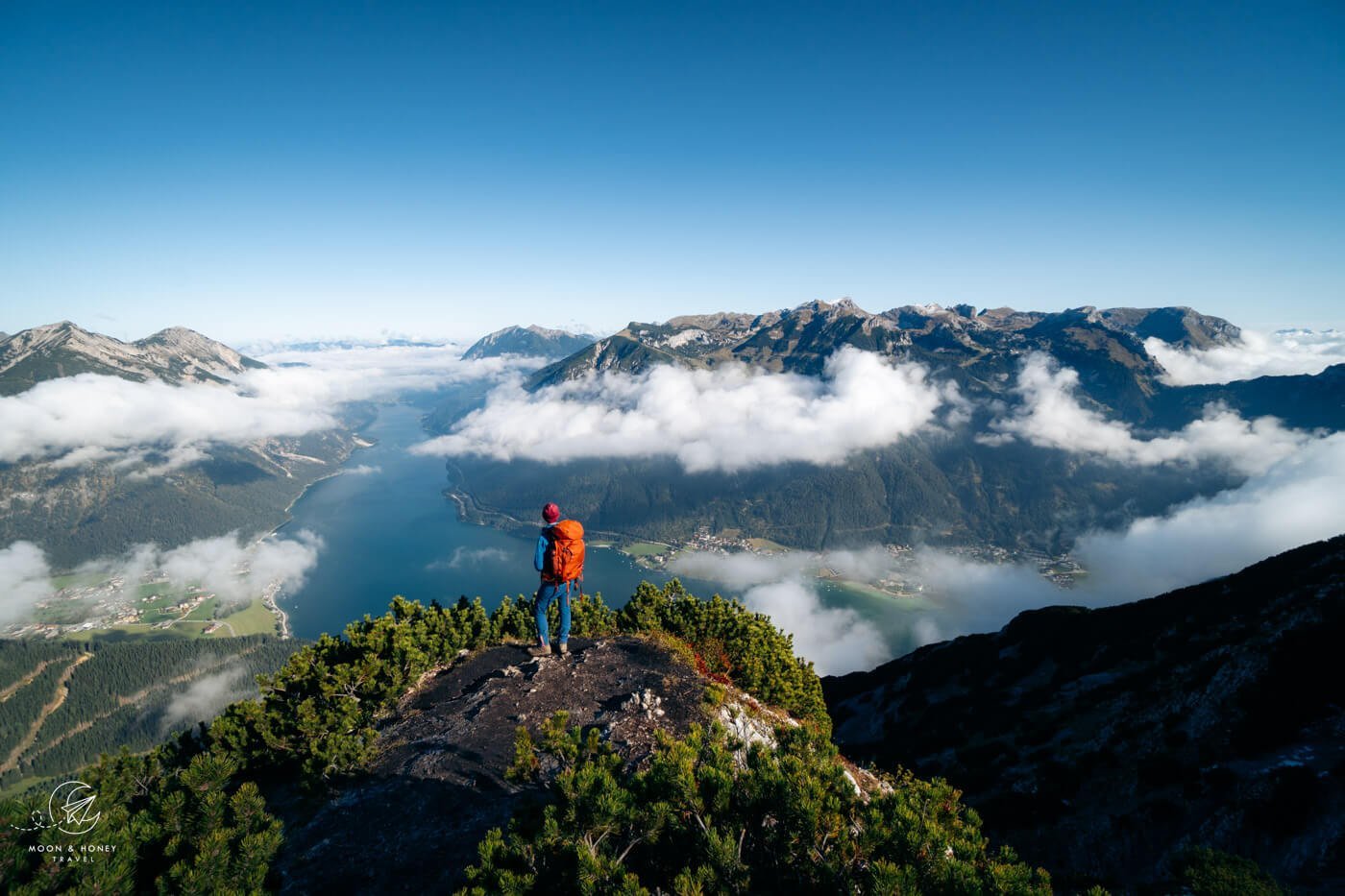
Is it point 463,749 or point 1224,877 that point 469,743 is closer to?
point 463,749

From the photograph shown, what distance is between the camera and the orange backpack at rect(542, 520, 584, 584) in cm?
1875

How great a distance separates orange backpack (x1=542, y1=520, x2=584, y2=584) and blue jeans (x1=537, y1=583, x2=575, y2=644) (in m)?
0.90

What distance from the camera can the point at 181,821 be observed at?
930 cm

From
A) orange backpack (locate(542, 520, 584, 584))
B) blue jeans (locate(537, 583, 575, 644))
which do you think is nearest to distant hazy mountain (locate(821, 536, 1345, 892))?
orange backpack (locate(542, 520, 584, 584))

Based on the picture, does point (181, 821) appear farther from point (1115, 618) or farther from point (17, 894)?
point (1115, 618)

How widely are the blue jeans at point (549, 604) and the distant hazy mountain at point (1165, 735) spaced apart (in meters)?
17.9

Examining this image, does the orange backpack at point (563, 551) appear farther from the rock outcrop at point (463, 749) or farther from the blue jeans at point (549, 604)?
the rock outcrop at point (463, 749)

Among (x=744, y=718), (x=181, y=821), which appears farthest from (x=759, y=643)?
(x=181, y=821)

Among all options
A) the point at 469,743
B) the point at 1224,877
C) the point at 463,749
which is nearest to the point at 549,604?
the point at 469,743

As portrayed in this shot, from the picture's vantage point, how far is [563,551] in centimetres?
1894

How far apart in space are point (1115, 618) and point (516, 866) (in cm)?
8170

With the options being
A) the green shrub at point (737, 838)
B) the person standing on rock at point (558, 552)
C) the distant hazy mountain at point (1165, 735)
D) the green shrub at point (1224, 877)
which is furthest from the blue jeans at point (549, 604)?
the green shrub at point (1224, 877)

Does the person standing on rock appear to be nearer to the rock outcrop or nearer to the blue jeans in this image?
the blue jeans

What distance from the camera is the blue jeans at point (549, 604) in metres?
20.6
